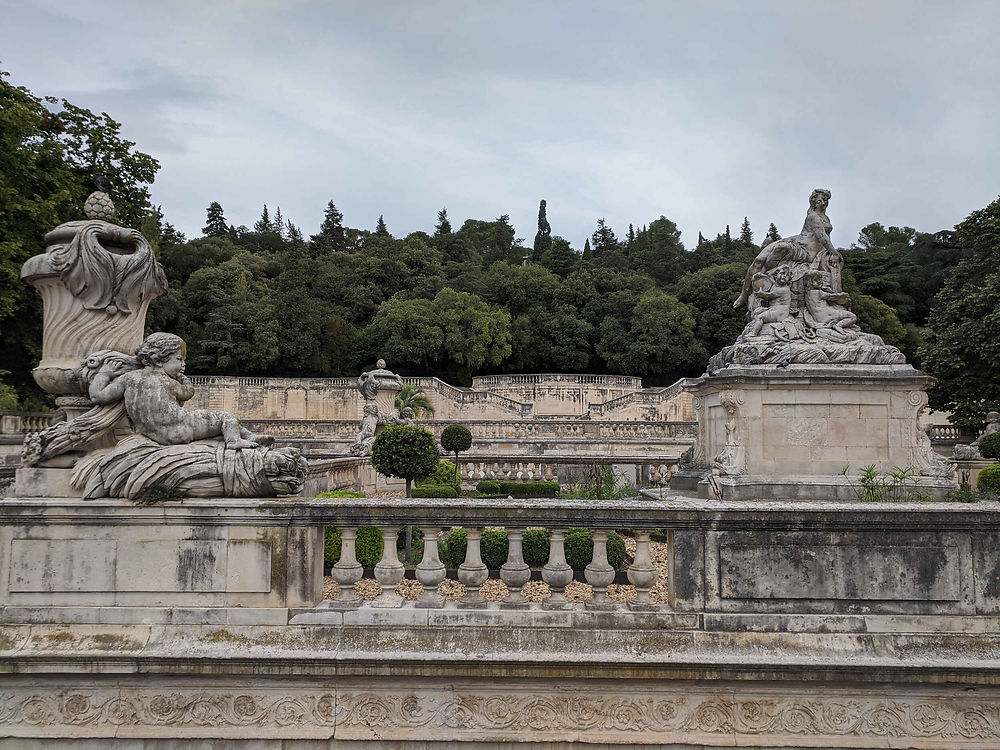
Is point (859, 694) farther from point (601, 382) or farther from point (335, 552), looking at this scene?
point (601, 382)

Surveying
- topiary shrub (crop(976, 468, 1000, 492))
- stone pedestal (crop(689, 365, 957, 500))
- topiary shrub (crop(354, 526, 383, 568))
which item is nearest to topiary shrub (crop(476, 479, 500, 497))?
stone pedestal (crop(689, 365, 957, 500))

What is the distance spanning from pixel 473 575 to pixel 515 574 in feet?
0.85

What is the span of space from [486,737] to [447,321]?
38240mm

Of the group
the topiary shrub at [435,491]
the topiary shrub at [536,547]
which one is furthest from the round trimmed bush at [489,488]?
the topiary shrub at [536,547]

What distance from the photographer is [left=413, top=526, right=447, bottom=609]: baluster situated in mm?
3527

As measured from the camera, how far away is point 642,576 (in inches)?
139

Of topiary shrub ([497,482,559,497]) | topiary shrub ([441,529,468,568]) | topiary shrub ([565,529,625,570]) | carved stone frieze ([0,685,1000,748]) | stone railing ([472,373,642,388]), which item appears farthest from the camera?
stone railing ([472,373,642,388])

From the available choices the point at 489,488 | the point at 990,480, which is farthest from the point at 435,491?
the point at 990,480

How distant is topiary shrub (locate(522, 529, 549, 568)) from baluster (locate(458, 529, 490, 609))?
3492 millimetres

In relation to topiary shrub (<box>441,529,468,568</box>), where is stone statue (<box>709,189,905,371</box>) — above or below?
above

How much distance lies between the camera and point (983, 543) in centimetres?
332

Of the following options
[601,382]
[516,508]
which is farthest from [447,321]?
[516,508]

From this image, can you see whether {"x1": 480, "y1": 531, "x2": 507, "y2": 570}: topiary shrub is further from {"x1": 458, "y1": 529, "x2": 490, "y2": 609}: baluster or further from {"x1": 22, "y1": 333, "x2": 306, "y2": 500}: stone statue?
{"x1": 22, "y1": 333, "x2": 306, "y2": 500}: stone statue

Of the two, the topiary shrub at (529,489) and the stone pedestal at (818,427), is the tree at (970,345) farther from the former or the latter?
the topiary shrub at (529,489)
